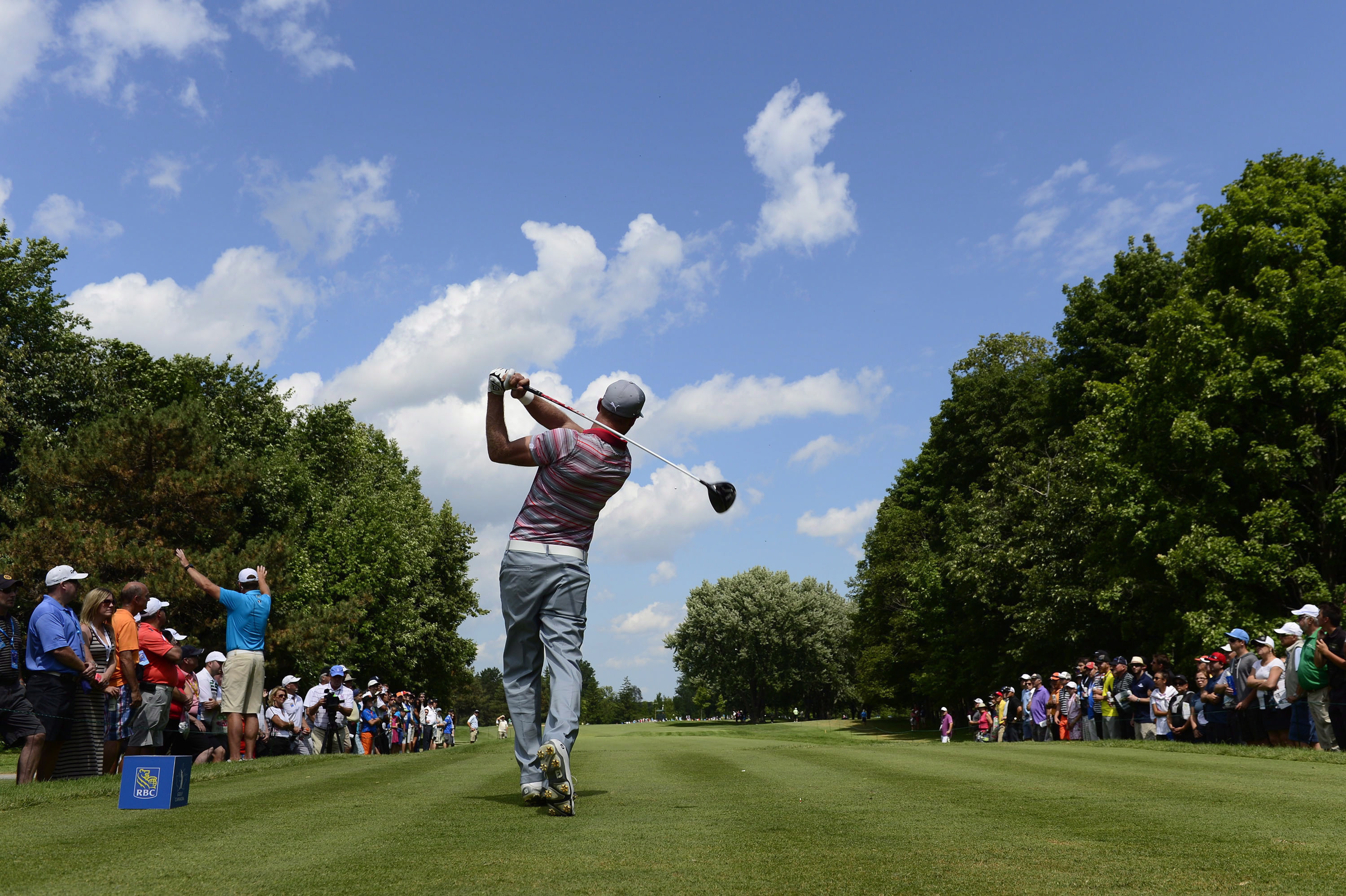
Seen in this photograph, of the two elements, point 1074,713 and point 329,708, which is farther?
point 1074,713

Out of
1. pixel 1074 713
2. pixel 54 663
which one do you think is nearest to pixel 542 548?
pixel 54 663

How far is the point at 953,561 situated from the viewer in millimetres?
41688

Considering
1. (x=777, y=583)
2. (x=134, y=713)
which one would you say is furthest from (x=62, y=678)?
(x=777, y=583)

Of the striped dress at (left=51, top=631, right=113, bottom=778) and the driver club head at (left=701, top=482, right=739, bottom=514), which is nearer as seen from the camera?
the driver club head at (left=701, top=482, right=739, bottom=514)

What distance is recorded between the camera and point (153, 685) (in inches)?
473

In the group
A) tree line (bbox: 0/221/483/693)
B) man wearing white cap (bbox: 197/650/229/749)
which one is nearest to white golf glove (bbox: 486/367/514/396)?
man wearing white cap (bbox: 197/650/229/749)

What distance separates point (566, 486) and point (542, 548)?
415 millimetres

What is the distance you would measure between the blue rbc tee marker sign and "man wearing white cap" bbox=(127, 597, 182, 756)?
5.89 meters

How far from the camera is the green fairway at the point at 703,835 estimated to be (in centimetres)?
384

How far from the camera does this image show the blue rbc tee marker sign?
6.23 metres

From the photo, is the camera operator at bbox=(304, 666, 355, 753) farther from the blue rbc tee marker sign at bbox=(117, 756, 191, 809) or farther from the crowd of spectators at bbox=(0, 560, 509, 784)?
the blue rbc tee marker sign at bbox=(117, 756, 191, 809)

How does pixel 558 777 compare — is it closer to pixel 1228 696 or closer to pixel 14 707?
pixel 14 707

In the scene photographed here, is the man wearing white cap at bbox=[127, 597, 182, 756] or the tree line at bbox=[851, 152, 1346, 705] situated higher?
the tree line at bbox=[851, 152, 1346, 705]

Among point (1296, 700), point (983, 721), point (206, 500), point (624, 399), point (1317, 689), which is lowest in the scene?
point (983, 721)
